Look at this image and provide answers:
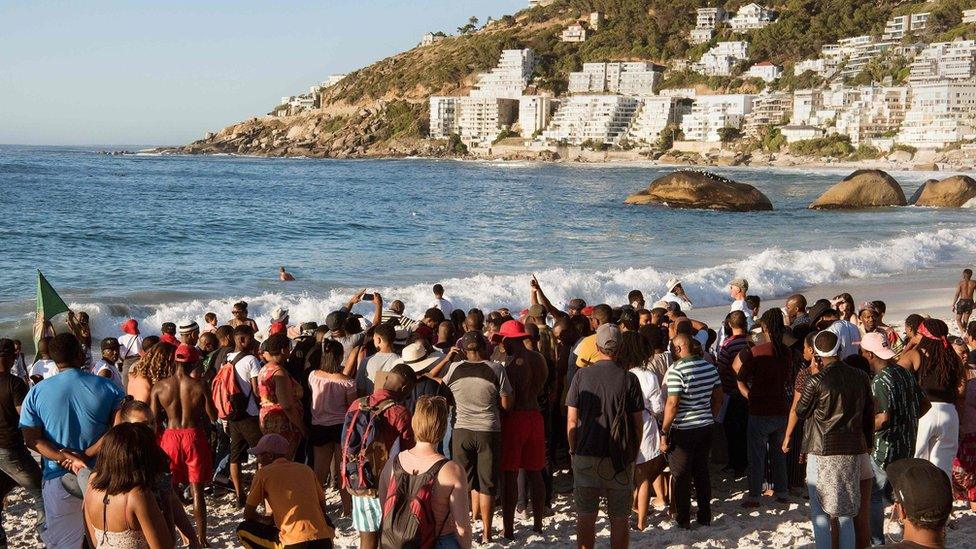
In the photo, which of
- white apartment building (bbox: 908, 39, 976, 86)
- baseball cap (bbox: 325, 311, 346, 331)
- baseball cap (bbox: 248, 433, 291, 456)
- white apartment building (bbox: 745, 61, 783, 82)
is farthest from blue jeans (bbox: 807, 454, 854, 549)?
white apartment building (bbox: 745, 61, 783, 82)

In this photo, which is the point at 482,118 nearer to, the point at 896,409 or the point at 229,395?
the point at 229,395

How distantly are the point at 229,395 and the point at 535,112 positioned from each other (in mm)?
169441

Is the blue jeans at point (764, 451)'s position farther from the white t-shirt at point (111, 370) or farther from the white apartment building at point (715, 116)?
the white apartment building at point (715, 116)

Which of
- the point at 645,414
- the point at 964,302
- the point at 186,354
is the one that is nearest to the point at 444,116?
the point at 964,302

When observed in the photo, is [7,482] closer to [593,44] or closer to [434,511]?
[434,511]

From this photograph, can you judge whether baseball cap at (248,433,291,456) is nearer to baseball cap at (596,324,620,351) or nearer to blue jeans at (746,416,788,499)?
baseball cap at (596,324,620,351)

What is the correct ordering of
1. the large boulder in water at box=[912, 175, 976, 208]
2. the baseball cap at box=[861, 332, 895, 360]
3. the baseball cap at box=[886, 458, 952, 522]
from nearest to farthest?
the baseball cap at box=[886, 458, 952, 522] < the baseball cap at box=[861, 332, 895, 360] < the large boulder in water at box=[912, 175, 976, 208]

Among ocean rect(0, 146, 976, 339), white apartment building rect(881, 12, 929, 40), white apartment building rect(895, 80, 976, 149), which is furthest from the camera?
white apartment building rect(881, 12, 929, 40)

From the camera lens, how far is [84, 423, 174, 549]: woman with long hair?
4121 millimetres

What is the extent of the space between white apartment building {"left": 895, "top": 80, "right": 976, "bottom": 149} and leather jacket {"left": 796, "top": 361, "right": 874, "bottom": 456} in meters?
120

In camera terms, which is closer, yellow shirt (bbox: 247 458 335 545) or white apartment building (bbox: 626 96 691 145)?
yellow shirt (bbox: 247 458 335 545)

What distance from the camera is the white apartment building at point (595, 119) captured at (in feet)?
532

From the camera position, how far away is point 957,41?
14325cm

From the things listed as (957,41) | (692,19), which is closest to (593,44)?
(692,19)
